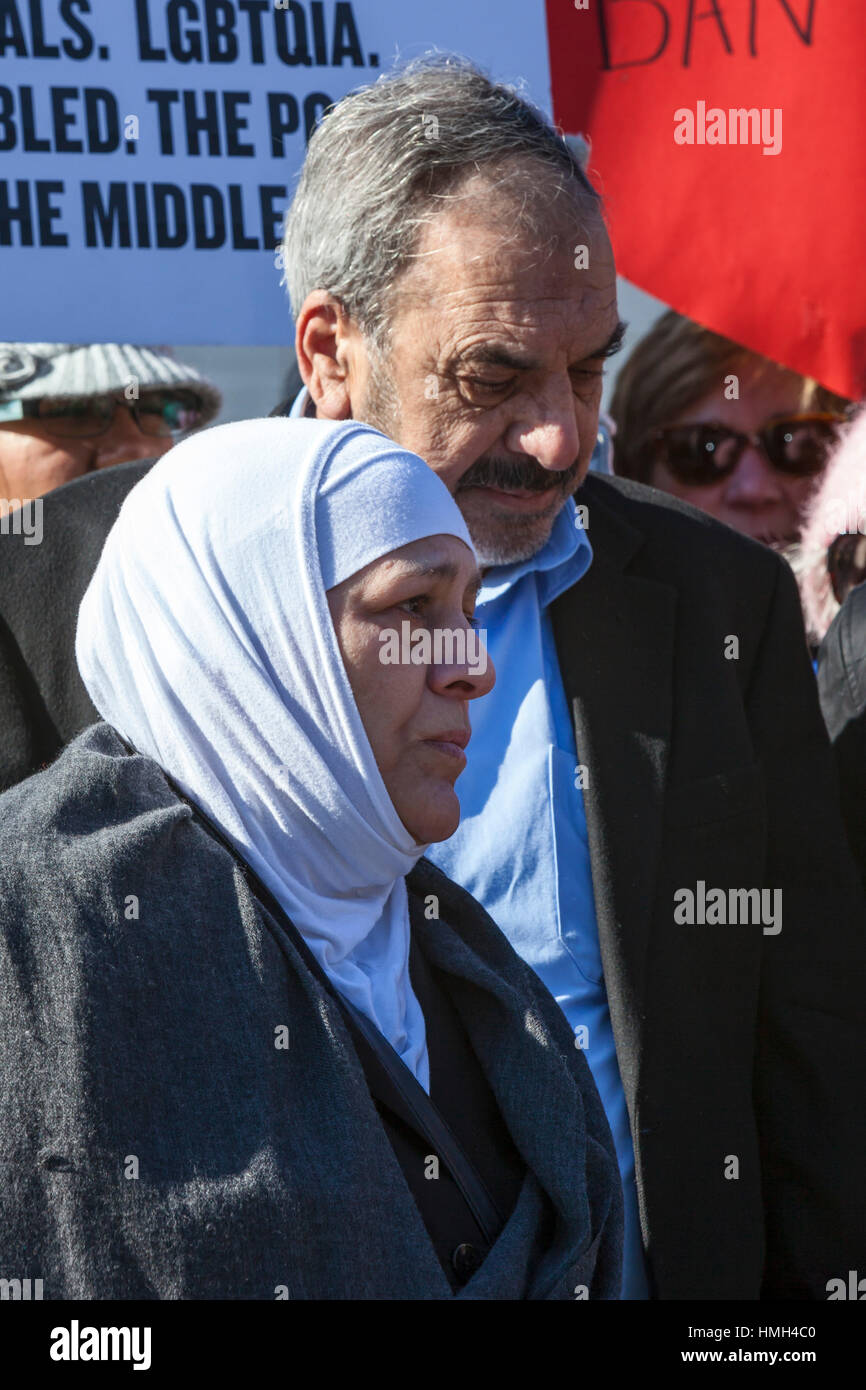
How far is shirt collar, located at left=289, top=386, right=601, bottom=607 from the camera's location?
264 centimetres

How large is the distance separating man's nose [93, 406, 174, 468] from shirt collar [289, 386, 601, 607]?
462mm

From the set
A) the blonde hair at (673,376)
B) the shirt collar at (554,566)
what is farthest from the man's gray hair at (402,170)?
the blonde hair at (673,376)

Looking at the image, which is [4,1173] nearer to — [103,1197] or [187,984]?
[103,1197]

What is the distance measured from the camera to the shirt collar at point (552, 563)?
264 cm

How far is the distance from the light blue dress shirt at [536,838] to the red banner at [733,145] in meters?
0.93

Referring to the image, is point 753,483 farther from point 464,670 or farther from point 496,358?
point 464,670

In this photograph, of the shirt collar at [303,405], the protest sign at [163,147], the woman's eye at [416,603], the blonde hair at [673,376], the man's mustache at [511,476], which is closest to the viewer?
the woman's eye at [416,603]

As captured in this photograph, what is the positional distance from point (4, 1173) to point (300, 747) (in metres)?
0.49

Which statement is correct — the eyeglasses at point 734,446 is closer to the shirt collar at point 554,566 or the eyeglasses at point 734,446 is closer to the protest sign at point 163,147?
the shirt collar at point 554,566

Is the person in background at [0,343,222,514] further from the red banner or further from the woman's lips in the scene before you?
the woman's lips

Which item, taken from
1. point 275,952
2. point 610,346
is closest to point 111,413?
point 610,346

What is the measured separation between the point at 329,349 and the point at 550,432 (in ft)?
1.33

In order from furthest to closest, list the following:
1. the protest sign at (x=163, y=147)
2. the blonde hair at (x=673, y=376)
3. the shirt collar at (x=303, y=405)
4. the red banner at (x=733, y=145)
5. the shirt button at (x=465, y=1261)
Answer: the blonde hair at (x=673, y=376) → the red banner at (x=733, y=145) → the protest sign at (x=163, y=147) → the shirt collar at (x=303, y=405) → the shirt button at (x=465, y=1261)

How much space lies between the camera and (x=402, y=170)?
2572 millimetres
